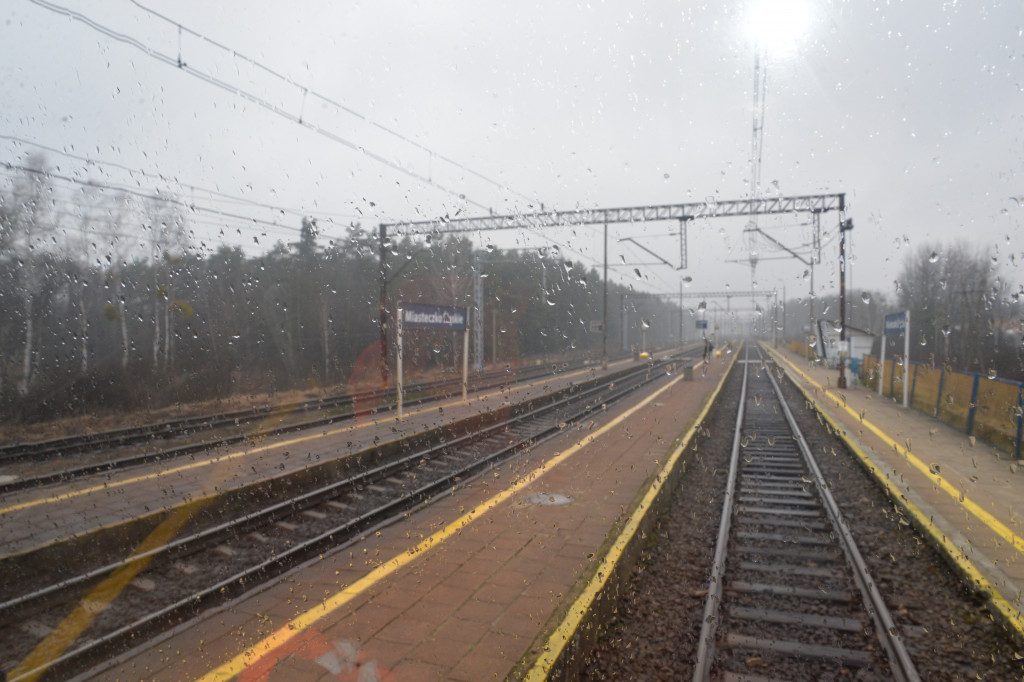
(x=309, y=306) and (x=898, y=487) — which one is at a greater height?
(x=309, y=306)

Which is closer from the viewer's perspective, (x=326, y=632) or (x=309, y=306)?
(x=326, y=632)

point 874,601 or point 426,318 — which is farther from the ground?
point 426,318

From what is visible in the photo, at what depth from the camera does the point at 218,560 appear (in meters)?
5.43

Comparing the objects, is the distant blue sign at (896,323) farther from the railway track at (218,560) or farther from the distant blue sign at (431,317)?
the railway track at (218,560)

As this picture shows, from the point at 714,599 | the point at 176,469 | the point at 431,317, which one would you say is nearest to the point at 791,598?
the point at 714,599

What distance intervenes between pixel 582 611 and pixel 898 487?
5767 millimetres

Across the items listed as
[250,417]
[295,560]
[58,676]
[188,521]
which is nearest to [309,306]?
[250,417]

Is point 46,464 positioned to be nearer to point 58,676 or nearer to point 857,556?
point 58,676

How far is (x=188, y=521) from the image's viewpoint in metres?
6.18

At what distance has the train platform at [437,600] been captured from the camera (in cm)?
331

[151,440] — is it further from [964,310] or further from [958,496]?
[964,310]

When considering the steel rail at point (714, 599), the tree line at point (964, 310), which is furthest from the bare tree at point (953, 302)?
the steel rail at point (714, 599)

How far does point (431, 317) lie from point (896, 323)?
38.9 ft

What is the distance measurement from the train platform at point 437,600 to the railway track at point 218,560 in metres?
0.29
